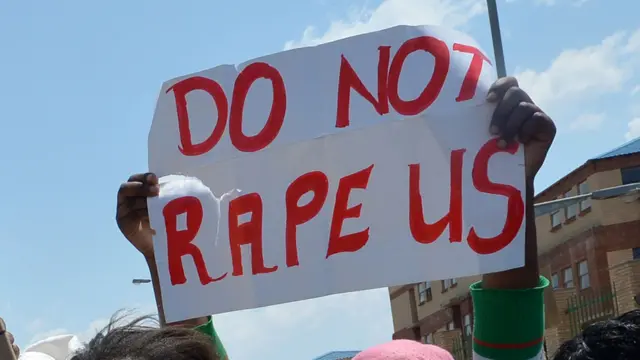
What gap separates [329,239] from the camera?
9.34 feet

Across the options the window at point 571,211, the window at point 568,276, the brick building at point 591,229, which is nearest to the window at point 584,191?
the brick building at point 591,229

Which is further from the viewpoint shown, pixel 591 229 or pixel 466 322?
pixel 466 322

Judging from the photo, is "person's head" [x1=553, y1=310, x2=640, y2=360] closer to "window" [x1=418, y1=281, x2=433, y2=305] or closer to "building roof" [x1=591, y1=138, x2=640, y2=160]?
"building roof" [x1=591, y1=138, x2=640, y2=160]

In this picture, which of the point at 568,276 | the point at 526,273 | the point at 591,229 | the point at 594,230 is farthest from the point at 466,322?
the point at 526,273

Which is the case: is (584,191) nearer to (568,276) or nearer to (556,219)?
(556,219)

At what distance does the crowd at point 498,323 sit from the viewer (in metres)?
1.95

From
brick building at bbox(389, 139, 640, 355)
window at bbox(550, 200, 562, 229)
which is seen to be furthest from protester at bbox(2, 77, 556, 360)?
window at bbox(550, 200, 562, 229)

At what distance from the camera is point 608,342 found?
190 centimetres

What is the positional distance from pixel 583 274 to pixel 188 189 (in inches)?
1134

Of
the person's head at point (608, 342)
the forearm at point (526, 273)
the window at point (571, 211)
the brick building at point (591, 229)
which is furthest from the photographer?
the window at point (571, 211)

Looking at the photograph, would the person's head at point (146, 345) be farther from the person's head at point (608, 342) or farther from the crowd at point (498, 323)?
the person's head at point (608, 342)

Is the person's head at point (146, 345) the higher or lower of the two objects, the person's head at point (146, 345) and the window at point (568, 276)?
the higher

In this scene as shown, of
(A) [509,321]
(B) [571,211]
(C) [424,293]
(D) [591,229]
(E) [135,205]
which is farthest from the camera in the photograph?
(C) [424,293]

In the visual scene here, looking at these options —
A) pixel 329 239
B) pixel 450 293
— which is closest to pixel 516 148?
pixel 329 239
